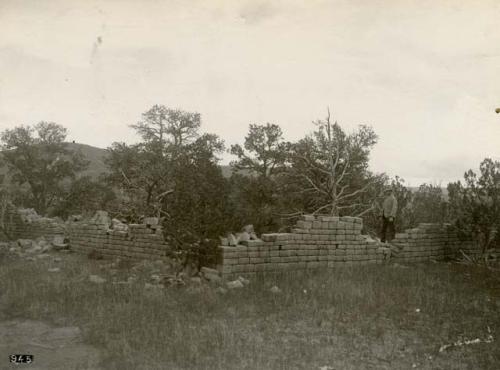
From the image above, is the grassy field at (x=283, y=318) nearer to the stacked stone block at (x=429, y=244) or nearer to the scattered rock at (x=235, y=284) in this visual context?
the scattered rock at (x=235, y=284)

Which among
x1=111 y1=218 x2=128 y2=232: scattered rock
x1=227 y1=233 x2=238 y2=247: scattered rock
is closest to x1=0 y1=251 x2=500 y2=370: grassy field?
x1=227 y1=233 x2=238 y2=247: scattered rock

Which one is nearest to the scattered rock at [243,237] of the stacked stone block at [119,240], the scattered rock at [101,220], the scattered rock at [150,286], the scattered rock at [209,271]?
the scattered rock at [209,271]

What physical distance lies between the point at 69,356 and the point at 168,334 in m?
1.25

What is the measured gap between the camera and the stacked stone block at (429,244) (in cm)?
1309

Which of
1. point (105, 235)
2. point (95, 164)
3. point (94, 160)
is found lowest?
point (105, 235)

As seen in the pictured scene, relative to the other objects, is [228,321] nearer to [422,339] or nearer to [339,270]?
[422,339]

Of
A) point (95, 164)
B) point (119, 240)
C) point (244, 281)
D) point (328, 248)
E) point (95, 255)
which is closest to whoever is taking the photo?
point (244, 281)

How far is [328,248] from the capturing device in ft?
38.2

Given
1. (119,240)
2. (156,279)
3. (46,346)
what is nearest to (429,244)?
(156,279)

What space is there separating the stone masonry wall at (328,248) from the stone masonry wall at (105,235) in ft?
5.98

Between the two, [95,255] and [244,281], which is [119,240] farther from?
[244,281]

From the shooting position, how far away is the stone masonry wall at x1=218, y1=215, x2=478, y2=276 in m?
10.4

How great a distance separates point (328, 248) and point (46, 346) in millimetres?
7409

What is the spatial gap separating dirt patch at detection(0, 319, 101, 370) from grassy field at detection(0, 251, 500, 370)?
7.2 inches
